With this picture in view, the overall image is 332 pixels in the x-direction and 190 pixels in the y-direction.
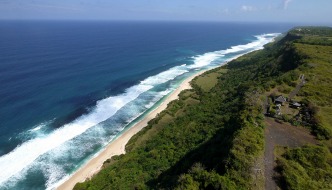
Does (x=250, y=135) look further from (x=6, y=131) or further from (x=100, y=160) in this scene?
(x=6, y=131)

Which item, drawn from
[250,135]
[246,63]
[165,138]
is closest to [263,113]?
[250,135]

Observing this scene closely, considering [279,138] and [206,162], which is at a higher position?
[279,138]

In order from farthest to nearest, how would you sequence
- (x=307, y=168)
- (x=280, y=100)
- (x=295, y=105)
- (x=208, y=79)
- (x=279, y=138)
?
(x=208, y=79)
(x=280, y=100)
(x=295, y=105)
(x=279, y=138)
(x=307, y=168)

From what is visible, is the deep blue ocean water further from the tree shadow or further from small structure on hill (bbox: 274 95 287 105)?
small structure on hill (bbox: 274 95 287 105)

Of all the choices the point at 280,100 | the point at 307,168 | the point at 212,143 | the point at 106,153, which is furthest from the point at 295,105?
the point at 106,153

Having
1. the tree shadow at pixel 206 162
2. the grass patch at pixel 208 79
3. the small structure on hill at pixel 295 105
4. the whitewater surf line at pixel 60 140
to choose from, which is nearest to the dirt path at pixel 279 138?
the tree shadow at pixel 206 162

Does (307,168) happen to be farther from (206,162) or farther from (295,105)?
(295,105)

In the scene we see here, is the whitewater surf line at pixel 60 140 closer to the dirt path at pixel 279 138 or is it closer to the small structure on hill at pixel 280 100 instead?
the dirt path at pixel 279 138
